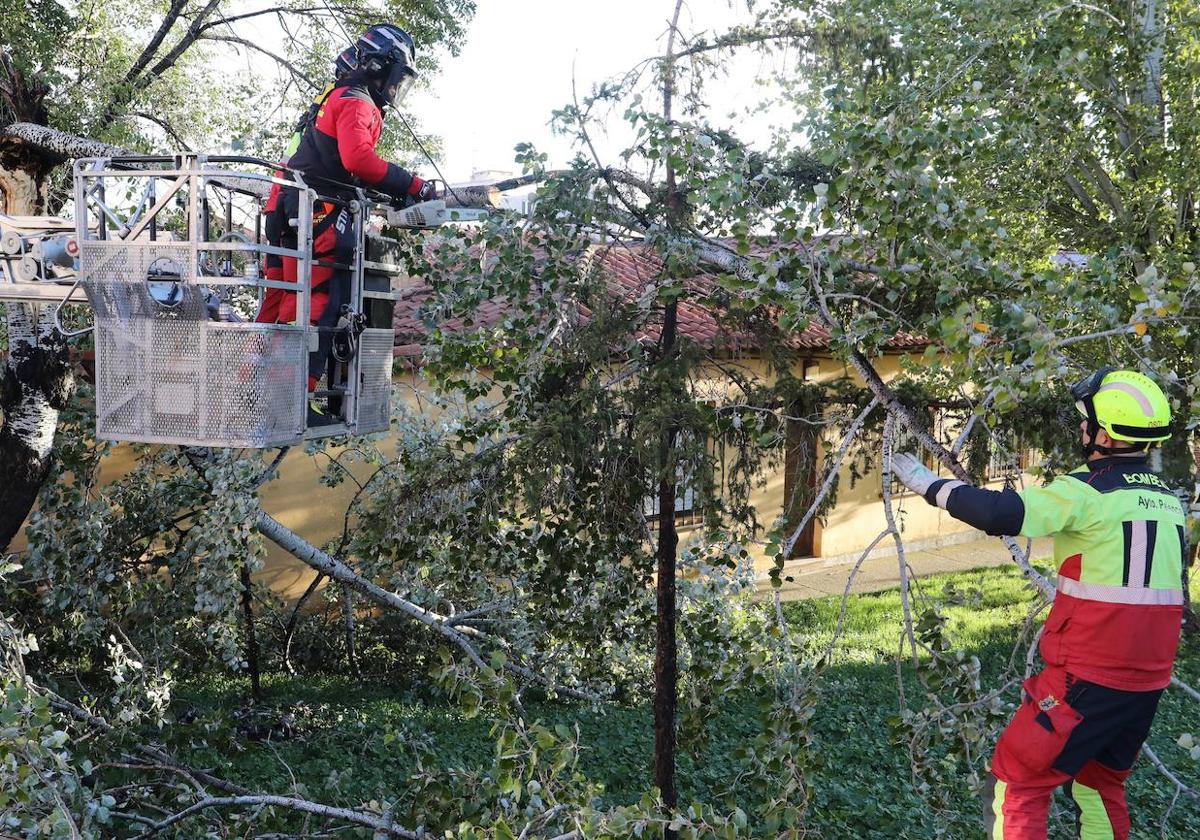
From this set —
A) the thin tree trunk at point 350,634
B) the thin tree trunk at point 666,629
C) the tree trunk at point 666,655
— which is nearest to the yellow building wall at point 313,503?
the thin tree trunk at point 666,629

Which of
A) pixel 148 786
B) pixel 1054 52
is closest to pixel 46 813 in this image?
pixel 148 786

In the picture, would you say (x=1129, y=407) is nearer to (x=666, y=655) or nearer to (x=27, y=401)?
(x=666, y=655)

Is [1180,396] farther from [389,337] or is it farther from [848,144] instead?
[389,337]

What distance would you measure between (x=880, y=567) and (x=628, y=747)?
7.03 m

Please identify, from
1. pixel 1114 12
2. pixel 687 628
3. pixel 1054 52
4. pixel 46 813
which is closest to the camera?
pixel 46 813

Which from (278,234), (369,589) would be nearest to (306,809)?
(369,589)

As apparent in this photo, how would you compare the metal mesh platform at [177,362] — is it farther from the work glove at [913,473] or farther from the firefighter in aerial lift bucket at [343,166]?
the work glove at [913,473]

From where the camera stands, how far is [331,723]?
7.65 meters

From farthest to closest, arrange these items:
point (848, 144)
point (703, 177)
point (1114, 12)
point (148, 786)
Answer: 1. point (1114, 12)
2. point (148, 786)
3. point (703, 177)
4. point (848, 144)

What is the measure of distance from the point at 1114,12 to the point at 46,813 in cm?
952

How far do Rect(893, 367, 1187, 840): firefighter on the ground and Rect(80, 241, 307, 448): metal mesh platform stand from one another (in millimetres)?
2518

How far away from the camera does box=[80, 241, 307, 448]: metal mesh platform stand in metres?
3.93

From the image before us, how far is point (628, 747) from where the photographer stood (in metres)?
7.70

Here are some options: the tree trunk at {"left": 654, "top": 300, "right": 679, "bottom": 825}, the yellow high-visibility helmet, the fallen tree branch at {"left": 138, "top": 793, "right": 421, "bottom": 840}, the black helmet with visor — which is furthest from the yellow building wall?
the fallen tree branch at {"left": 138, "top": 793, "right": 421, "bottom": 840}
